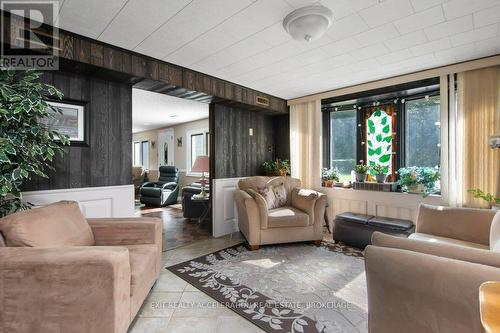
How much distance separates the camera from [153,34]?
2.22 meters

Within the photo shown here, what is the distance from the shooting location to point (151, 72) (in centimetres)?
269

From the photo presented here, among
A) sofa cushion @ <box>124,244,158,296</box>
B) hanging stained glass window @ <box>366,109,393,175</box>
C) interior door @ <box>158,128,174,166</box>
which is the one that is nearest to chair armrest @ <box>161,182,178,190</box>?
interior door @ <box>158,128,174,166</box>

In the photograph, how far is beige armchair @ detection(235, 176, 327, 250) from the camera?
3119mm

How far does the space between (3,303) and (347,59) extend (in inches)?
136

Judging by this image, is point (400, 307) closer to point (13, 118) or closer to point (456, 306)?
point (456, 306)

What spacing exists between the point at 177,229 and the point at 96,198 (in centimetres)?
168

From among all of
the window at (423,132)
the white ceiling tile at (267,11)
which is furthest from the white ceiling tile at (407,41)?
the window at (423,132)

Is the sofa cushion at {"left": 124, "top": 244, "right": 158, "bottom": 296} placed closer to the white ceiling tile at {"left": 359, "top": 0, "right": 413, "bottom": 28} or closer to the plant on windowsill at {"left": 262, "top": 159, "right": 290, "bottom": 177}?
the white ceiling tile at {"left": 359, "top": 0, "right": 413, "bottom": 28}

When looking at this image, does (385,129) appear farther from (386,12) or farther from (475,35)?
(386,12)

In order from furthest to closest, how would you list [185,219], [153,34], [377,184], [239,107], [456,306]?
[185,219]
[239,107]
[377,184]
[153,34]
[456,306]

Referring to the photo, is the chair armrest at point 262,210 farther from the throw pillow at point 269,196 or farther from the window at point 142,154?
the window at point 142,154

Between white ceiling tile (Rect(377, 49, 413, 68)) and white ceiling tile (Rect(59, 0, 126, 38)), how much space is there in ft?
8.56

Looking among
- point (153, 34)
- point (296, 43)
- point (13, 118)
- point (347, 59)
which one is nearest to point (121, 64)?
point (153, 34)

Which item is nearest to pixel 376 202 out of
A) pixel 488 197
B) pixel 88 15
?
pixel 488 197
